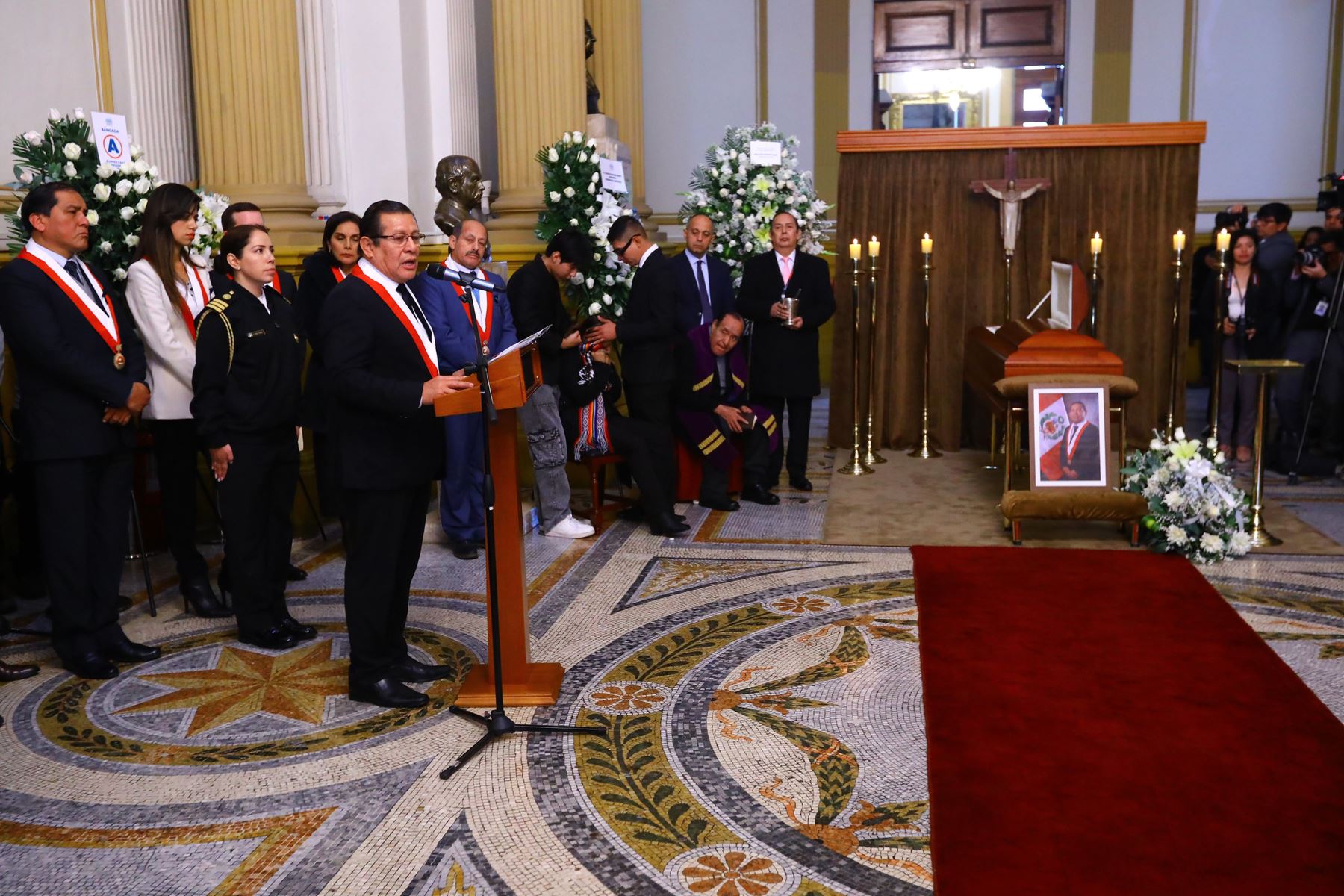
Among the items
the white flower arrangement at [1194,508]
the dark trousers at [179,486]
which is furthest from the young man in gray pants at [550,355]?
the white flower arrangement at [1194,508]

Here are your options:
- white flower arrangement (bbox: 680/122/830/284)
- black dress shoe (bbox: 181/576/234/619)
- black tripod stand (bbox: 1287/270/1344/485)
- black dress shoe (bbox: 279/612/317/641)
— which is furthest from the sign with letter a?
black tripod stand (bbox: 1287/270/1344/485)

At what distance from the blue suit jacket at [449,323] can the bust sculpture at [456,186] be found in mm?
814

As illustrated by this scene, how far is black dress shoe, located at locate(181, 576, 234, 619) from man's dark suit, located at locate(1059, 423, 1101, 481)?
383 centimetres

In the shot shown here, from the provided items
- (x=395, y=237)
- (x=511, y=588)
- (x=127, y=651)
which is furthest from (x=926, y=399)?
(x=127, y=651)

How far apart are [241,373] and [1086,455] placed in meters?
3.82

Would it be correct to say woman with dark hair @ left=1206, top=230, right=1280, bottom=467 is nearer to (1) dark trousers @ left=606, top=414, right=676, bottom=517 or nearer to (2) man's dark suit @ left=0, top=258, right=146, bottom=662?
(1) dark trousers @ left=606, top=414, right=676, bottom=517

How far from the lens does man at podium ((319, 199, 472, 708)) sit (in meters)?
3.67

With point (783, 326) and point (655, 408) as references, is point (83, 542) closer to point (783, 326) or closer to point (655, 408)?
point (655, 408)

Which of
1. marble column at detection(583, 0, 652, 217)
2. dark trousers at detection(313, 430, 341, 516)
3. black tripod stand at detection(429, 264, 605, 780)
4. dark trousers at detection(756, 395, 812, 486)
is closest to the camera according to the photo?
black tripod stand at detection(429, 264, 605, 780)

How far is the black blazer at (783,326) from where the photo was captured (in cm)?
708

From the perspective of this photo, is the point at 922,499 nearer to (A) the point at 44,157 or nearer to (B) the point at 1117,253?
(B) the point at 1117,253

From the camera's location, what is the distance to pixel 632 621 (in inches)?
188

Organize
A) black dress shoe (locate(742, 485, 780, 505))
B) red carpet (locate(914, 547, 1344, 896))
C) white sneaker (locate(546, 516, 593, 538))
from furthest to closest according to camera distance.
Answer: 1. black dress shoe (locate(742, 485, 780, 505))
2. white sneaker (locate(546, 516, 593, 538))
3. red carpet (locate(914, 547, 1344, 896))

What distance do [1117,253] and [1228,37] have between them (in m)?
4.01
